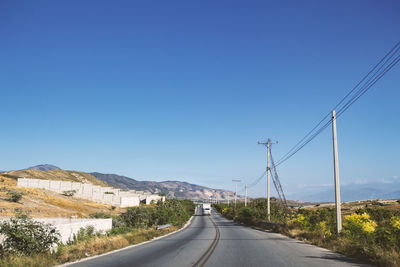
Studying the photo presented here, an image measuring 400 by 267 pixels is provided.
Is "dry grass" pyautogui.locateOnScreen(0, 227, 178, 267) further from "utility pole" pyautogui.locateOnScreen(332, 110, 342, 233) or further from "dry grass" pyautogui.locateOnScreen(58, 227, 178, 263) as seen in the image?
"utility pole" pyautogui.locateOnScreen(332, 110, 342, 233)

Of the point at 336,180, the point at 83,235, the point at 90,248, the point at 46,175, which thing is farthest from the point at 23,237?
the point at 46,175

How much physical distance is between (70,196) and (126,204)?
14.4m

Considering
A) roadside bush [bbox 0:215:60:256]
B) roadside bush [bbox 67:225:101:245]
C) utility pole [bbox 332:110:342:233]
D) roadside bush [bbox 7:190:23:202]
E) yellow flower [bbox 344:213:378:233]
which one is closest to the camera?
roadside bush [bbox 0:215:60:256]

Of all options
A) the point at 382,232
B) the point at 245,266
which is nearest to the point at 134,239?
the point at 245,266

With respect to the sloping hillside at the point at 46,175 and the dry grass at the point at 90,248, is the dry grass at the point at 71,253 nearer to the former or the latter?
the dry grass at the point at 90,248

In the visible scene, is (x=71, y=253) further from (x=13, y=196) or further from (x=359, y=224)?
(x=13, y=196)

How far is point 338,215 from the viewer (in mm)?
17734

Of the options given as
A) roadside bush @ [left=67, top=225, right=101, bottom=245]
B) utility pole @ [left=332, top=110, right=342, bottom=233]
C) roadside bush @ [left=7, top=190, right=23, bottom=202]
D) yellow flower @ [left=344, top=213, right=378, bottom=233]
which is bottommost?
roadside bush @ [left=67, top=225, right=101, bottom=245]

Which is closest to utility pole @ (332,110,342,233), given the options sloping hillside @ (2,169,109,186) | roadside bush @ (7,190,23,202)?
roadside bush @ (7,190,23,202)

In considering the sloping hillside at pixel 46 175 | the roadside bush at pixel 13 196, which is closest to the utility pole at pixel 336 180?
the roadside bush at pixel 13 196

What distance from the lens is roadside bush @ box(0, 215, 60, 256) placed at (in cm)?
1254

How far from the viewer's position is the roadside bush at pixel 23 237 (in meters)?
12.5

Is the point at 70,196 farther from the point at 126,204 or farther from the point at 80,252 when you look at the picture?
the point at 80,252

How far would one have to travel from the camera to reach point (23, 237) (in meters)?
12.6
